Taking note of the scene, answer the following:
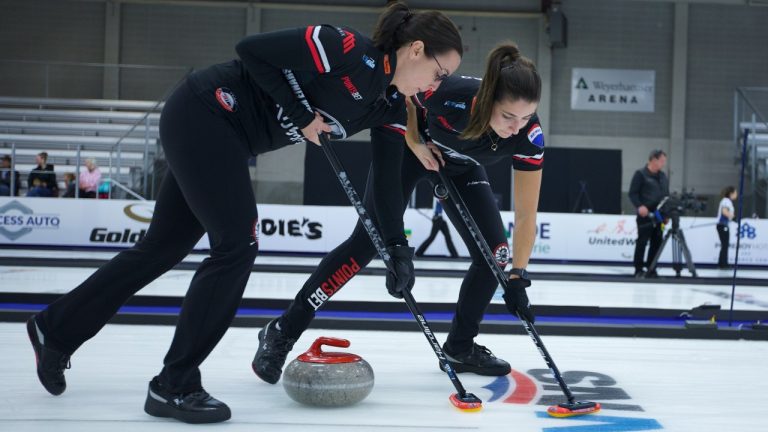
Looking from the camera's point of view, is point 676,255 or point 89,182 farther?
point 89,182

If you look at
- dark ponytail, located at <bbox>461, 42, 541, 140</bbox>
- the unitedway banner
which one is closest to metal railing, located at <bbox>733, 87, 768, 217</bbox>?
the unitedway banner

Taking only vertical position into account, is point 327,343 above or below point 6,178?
below

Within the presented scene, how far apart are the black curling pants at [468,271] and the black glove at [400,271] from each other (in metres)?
0.41

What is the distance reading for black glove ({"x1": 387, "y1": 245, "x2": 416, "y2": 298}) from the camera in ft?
7.90

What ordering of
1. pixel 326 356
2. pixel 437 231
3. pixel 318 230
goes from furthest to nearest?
pixel 318 230
pixel 437 231
pixel 326 356

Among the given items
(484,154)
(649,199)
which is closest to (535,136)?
(484,154)

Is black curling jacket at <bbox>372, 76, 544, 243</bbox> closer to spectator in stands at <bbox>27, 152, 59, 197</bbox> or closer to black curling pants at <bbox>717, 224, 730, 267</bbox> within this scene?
black curling pants at <bbox>717, 224, 730, 267</bbox>

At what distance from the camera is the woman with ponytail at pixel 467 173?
249 cm

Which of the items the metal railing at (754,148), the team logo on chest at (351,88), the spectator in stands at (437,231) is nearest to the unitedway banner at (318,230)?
the spectator in stands at (437,231)

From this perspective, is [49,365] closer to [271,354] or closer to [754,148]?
[271,354]

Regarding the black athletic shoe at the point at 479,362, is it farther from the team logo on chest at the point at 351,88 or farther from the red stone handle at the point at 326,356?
the team logo on chest at the point at 351,88

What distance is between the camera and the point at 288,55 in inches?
84.2

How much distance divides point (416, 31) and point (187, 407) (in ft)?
4.25

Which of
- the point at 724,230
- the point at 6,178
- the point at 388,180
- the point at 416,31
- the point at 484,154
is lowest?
the point at 724,230
